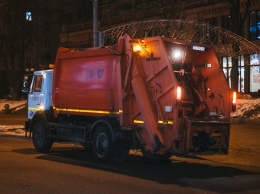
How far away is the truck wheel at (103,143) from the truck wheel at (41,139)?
2501 mm

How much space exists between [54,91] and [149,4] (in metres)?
32.9

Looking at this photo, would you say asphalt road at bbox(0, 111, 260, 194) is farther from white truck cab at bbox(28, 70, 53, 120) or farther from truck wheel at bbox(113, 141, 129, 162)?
white truck cab at bbox(28, 70, 53, 120)

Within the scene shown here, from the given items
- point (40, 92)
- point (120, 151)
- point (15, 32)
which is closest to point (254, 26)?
point (40, 92)

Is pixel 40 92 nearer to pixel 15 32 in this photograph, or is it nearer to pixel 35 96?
pixel 35 96

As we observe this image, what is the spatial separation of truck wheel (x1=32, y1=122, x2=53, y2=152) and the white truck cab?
68 centimetres

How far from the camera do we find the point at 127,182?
1049 centimetres

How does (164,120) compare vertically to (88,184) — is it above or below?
above

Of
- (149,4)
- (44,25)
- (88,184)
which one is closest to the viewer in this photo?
(88,184)

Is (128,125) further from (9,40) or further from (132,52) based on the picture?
(9,40)

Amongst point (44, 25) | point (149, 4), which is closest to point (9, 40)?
point (149, 4)

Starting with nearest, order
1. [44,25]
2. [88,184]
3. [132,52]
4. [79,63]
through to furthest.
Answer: [88,184] < [132,52] < [79,63] < [44,25]

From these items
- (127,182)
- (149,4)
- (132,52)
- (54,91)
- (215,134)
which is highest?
(149,4)

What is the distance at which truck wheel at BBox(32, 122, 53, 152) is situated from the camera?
15.7 m

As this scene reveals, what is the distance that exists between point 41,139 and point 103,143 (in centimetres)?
311
